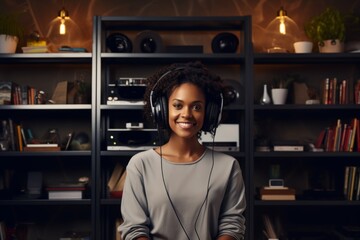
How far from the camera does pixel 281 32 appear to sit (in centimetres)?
384

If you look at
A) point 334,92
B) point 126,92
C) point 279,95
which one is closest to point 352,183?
point 334,92

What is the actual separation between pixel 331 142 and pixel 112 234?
1.74 meters

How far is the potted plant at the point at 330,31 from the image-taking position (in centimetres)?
367

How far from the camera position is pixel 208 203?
1369 millimetres

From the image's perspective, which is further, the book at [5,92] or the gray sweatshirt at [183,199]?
the book at [5,92]

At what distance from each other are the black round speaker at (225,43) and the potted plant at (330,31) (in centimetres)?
60

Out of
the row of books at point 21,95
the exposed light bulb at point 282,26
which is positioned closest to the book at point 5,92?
the row of books at point 21,95

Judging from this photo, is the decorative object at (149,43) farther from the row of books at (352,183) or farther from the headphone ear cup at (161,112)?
the headphone ear cup at (161,112)

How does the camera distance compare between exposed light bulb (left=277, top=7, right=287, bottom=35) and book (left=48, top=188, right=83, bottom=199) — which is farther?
exposed light bulb (left=277, top=7, right=287, bottom=35)

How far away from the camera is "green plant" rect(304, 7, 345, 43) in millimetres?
3676

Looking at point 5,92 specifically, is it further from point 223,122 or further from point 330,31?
point 330,31

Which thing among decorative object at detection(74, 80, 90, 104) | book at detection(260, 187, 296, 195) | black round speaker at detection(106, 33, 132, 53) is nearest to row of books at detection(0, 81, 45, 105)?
decorative object at detection(74, 80, 90, 104)

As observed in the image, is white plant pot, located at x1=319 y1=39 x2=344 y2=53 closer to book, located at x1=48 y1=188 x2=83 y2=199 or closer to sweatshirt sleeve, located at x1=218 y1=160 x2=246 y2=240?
book, located at x1=48 y1=188 x2=83 y2=199

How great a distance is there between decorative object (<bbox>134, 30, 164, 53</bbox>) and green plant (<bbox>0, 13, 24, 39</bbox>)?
87cm
